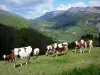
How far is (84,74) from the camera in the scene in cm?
1348

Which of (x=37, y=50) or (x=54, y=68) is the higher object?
(x=37, y=50)

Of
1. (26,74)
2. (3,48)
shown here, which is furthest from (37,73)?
(3,48)

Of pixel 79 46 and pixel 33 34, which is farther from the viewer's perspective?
pixel 33 34

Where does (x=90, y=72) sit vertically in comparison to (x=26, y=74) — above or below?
above

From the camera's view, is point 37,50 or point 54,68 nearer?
point 54,68

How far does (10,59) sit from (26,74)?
1017 cm

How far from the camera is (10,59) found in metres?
31.1

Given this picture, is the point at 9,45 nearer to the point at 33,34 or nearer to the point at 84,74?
the point at 33,34

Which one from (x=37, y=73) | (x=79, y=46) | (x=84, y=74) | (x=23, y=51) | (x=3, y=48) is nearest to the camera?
(x=84, y=74)

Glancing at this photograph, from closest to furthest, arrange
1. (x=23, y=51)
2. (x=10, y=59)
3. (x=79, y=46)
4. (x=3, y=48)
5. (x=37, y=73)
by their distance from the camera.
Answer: (x=37, y=73)
(x=23, y=51)
(x=10, y=59)
(x=79, y=46)
(x=3, y=48)

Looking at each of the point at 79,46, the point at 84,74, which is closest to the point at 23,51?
the point at 79,46

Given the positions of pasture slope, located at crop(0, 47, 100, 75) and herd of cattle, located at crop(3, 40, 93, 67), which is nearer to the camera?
pasture slope, located at crop(0, 47, 100, 75)

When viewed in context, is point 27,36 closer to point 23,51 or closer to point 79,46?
point 79,46

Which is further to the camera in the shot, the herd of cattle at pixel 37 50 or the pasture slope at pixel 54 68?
the herd of cattle at pixel 37 50
